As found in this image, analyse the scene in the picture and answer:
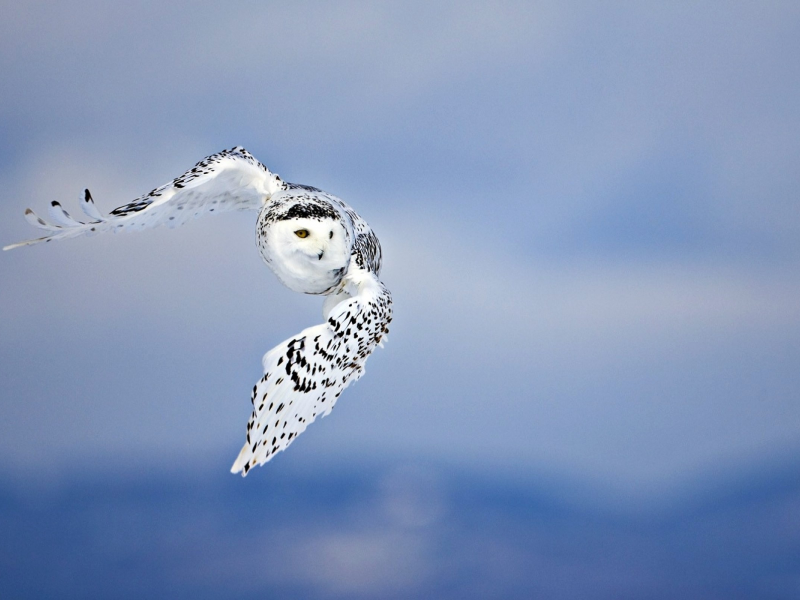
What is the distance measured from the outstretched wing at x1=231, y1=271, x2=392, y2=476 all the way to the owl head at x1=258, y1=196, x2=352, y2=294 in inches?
4.5

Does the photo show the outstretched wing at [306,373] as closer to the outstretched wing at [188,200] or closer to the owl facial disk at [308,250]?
the owl facial disk at [308,250]

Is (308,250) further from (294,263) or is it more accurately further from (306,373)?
(306,373)

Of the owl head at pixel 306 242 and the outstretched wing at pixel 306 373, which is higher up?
the owl head at pixel 306 242

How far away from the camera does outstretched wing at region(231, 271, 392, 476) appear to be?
1.86m

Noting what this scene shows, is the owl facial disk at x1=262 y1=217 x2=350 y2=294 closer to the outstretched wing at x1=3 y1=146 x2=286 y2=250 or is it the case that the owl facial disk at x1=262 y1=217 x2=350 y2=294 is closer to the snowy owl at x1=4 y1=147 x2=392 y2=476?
the snowy owl at x1=4 y1=147 x2=392 y2=476

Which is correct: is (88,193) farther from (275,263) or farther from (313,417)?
(313,417)

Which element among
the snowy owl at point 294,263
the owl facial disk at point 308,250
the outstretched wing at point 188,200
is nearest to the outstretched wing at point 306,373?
the snowy owl at point 294,263

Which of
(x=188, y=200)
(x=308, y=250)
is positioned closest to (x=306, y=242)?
(x=308, y=250)

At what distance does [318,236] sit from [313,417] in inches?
18.0

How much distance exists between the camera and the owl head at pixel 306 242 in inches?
79.6

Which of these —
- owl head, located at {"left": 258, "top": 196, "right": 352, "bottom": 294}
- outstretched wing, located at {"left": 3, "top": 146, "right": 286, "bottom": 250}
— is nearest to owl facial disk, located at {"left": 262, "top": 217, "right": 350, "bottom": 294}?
owl head, located at {"left": 258, "top": 196, "right": 352, "bottom": 294}

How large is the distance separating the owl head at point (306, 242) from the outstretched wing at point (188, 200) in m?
0.23

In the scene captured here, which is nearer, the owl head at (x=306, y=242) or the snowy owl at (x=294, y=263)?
the snowy owl at (x=294, y=263)

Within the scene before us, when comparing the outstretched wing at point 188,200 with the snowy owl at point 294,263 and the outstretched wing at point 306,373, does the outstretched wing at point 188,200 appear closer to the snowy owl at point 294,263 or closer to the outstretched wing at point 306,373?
the snowy owl at point 294,263
